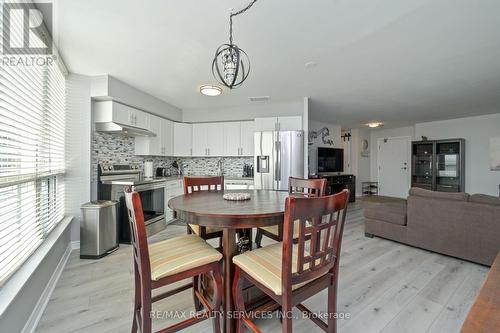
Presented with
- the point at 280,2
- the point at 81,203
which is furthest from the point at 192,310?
the point at 280,2

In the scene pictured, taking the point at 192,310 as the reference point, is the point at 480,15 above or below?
above

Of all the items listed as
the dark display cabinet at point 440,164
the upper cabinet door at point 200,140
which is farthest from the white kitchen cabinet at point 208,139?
the dark display cabinet at point 440,164

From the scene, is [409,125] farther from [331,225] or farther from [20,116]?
[20,116]

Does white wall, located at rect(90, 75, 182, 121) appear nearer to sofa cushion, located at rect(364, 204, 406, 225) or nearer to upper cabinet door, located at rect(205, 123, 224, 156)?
upper cabinet door, located at rect(205, 123, 224, 156)

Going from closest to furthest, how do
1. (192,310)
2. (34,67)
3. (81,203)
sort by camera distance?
(192,310), (34,67), (81,203)

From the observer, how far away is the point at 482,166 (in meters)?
5.61

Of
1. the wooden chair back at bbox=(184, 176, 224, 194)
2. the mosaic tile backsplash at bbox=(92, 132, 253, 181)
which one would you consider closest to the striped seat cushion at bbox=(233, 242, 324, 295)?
the wooden chair back at bbox=(184, 176, 224, 194)

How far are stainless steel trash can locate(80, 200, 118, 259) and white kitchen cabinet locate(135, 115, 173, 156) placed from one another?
55.3 inches

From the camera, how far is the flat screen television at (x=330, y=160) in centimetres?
639

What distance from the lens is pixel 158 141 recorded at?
4281 mm

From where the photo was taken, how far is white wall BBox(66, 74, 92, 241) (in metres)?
2.98

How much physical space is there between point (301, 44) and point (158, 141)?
3128 millimetres

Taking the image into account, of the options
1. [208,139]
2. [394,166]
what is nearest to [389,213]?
[208,139]

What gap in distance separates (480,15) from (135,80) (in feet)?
13.0
